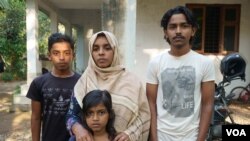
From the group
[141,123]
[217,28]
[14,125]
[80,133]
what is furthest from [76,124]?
[217,28]

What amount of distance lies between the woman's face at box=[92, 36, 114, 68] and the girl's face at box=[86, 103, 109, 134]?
0.26 m

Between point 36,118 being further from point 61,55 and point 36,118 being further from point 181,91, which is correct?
point 181,91

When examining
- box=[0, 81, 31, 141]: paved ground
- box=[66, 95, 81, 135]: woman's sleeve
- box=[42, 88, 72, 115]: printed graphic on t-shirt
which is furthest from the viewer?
box=[0, 81, 31, 141]: paved ground

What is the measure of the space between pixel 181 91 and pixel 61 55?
2.99 ft

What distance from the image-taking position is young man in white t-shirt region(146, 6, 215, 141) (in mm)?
2066

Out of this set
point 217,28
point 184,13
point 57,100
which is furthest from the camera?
point 217,28

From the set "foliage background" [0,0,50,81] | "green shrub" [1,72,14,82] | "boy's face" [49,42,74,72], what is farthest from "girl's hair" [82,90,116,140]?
"green shrub" [1,72,14,82]

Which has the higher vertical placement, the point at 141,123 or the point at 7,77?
the point at 141,123

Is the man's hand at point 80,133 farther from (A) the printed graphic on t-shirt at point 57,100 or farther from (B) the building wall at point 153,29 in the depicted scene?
(B) the building wall at point 153,29

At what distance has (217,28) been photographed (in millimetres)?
8328

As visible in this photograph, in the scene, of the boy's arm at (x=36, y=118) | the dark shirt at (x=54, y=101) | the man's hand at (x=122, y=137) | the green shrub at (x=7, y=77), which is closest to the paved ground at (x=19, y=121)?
the boy's arm at (x=36, y=118)

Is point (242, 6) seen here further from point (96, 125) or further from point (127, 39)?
point (96, 125)

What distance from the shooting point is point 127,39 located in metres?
5.98

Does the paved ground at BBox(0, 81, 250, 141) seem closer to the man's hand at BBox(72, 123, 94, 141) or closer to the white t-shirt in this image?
the man's hand at BBox(72, 123, 94, 141)
